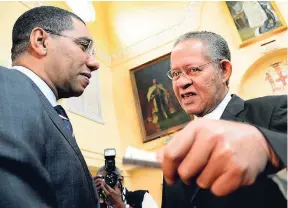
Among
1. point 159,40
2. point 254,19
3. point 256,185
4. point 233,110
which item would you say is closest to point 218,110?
point 233,110

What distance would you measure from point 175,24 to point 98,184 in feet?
16.3

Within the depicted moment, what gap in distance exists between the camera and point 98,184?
2.60m

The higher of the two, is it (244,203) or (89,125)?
(89,125)

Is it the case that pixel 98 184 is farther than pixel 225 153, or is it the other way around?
pixel 98 184

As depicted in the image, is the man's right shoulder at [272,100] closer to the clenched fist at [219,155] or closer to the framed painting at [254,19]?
the clenched fist at [219,155]

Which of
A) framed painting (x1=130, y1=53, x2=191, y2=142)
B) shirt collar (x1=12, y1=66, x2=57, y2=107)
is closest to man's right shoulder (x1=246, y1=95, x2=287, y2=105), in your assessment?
shirt collar (x1=12, y1=66, x2=57, y2=107)

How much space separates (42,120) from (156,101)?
18.4 ft

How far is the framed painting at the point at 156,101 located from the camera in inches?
244

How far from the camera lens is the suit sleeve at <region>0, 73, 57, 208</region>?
2.37ft

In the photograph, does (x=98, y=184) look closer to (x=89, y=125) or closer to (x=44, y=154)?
(x=44, y=154)

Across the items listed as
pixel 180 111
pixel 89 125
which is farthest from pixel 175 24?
pixel 89 125

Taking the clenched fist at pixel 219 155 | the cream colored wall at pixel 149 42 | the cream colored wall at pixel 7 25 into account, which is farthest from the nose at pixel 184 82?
the cream colored wall at pixel 149 42

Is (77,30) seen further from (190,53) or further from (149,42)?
(149,42)

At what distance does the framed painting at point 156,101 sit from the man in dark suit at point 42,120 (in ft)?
16.0
